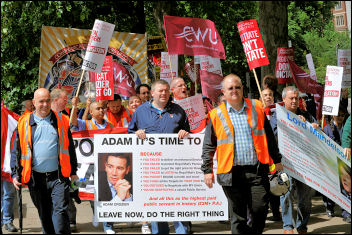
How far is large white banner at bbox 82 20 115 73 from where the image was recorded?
9820mm

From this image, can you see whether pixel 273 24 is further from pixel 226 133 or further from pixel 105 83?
pixel 226 133

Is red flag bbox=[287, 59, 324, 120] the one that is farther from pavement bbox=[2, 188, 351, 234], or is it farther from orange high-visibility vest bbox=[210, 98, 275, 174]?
orange high-visibility vest bbox=[210, 98, 275, 174]

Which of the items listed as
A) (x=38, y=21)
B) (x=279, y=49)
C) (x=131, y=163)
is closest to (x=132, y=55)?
(x=279, y=49)

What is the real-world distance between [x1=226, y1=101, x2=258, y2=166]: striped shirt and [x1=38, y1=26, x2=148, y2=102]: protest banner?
6630 mm

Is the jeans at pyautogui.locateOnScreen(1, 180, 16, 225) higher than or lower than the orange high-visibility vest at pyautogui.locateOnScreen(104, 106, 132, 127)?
lower

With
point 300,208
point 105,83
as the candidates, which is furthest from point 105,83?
point 300,208

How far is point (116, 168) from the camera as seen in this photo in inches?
297

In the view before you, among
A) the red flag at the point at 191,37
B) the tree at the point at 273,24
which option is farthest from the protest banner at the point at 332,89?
the tree at the point at 273,24

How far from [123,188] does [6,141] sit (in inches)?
106

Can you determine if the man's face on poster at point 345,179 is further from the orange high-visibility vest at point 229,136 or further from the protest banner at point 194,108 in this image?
the protest banner at point 194,108

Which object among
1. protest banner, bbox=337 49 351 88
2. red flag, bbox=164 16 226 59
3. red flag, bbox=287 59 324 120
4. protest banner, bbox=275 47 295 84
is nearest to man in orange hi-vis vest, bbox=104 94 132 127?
red flag, bbox=164 16 226 59

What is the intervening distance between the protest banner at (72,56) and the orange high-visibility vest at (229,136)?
6.56m

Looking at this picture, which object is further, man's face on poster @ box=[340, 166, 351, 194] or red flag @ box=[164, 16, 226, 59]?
red flag @ box=[164, 16, 226, 59]

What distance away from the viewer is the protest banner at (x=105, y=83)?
10398mm
